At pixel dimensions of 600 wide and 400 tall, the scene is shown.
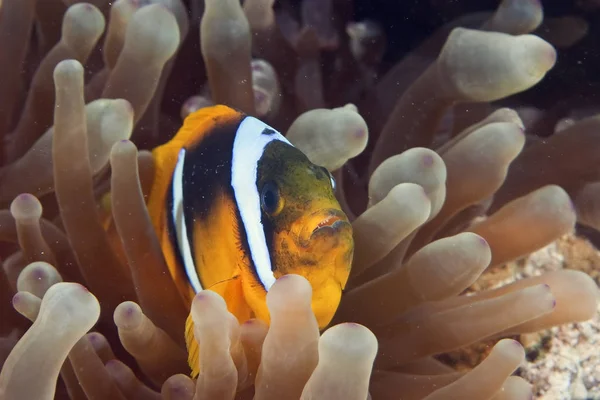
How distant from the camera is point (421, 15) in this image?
4.70ft

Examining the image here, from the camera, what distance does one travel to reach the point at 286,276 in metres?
0.59

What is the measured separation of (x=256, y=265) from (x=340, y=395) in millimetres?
227

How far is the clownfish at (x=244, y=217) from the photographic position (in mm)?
714

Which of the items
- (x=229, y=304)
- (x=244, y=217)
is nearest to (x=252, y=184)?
(x=244, y=217)

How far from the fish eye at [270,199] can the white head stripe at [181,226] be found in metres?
0.18

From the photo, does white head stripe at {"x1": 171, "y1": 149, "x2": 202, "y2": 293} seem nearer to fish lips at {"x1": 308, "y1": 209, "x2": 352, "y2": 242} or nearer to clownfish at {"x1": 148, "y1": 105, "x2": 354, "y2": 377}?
→ clownfish at {"x1": 148, "y1": 105, "x2": 354, "y2": 377}

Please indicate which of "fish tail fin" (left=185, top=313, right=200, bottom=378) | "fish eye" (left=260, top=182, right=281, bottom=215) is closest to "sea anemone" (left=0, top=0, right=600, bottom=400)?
"fish tail fin" (left=185, top=313, right=200, bottom=378)

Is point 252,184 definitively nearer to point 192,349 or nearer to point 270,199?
point 270,199

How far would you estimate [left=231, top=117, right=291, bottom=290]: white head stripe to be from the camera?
2.49 ft

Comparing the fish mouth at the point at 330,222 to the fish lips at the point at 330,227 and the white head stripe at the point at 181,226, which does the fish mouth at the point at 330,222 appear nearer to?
the fish lips at the point at 330,227

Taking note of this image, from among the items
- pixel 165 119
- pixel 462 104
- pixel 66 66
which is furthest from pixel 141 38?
pixel 462 104

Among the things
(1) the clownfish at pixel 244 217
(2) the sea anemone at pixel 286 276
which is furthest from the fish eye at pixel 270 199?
(2) the sea anemone at pixel 286 276

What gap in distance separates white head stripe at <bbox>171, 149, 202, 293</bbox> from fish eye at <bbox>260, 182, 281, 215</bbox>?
0.58 ft

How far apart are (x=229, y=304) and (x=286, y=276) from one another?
0.21 m
